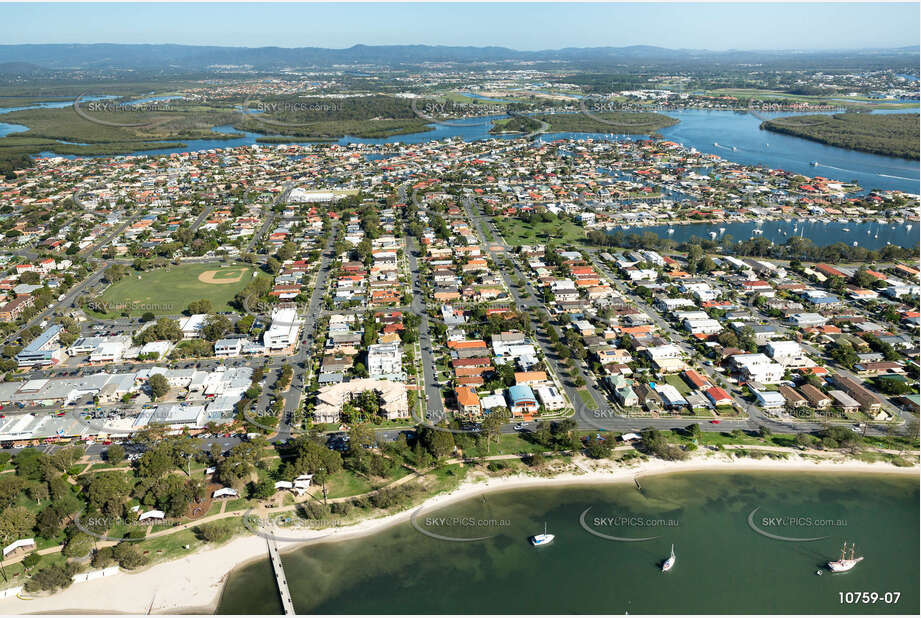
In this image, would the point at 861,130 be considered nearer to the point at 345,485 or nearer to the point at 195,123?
the point at 345,485

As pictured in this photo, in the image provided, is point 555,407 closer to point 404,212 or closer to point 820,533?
point 820,533

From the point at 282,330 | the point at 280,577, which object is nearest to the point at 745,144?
the point at 282,330

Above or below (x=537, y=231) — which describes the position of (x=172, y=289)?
below

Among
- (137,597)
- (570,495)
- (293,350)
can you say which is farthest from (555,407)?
(137,597)

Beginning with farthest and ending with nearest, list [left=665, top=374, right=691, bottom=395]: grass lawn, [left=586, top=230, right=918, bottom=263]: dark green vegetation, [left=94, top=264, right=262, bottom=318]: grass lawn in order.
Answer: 1. [left=586, top=230, right=918, bottom=263]: dark green vegetation
2. [left=94, top=264, right=262, bottom=318]: grass lawn
3. [left=665, top=374, right=691, bottom=395]: grass lawn

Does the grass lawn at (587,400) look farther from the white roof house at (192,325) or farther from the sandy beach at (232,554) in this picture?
the white roof house at (192,325)

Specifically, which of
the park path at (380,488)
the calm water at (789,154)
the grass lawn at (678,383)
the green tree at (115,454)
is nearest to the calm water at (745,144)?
the calm water at (789,154)

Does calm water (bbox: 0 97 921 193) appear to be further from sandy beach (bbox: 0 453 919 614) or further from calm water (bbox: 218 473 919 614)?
calm water (bbox: 218 473 919 614)

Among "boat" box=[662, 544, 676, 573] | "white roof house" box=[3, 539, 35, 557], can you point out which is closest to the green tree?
"white roof house" box=[3, 539, 35, 557]
